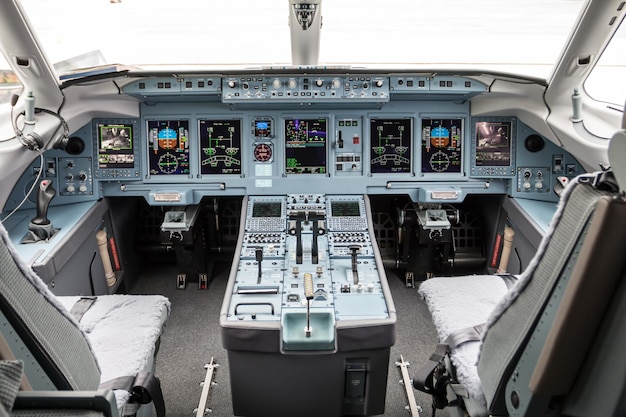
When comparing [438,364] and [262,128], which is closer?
Result: [438,364]

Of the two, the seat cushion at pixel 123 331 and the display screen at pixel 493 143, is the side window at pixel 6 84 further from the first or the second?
the display screen at pixel 493 143

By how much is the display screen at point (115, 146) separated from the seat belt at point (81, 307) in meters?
1.50

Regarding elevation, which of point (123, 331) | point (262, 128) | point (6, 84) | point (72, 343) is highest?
point (6, 84)

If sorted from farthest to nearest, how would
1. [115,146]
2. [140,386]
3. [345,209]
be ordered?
[115,146], [345,209], [140,386]

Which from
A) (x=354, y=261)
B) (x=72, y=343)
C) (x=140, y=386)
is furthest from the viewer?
(x=354, y=261)

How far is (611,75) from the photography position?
3.81 metres

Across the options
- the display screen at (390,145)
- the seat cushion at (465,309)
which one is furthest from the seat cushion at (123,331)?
the display screen at (390,145)

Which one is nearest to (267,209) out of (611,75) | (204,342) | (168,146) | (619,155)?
(168,146)

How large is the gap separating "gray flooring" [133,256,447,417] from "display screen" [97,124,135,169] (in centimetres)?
92

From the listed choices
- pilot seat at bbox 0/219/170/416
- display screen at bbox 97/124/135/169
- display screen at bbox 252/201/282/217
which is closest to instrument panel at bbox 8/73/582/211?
display screen at bbox 97/124/135/169

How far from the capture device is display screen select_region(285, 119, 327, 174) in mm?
3902

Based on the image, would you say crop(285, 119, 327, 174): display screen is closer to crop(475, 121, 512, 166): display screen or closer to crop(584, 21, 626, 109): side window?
crop(475, 121, 512, 166): display screen

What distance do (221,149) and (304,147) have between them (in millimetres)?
578

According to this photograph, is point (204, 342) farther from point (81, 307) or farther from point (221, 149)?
point (221, 149)
